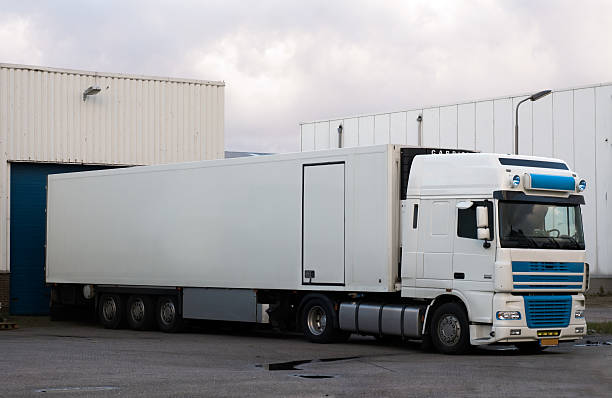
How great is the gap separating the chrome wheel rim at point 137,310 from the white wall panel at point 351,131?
3298 centimetres

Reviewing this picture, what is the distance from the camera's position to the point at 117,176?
26188 millimetres

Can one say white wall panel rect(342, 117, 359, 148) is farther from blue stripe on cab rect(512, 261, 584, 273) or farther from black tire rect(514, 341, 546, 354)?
blue stripe on cab rect(512, 261, 584, 273)

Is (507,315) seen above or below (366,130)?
below

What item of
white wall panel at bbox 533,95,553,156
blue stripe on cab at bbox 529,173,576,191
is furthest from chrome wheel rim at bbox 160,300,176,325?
white wall panel at bbox 533,95,553,156

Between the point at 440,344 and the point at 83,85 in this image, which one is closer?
the point at 440,344

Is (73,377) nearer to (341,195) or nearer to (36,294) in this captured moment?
(341,195)

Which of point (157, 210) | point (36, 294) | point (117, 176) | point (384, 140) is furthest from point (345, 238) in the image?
point (384, 140)

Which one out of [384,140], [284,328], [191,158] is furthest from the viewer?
[384,140]

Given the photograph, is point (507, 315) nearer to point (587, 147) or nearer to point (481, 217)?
point (481, 217)

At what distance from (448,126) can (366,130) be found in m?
6.09

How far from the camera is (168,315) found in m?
24.5

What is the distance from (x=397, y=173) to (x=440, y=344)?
3.05 m

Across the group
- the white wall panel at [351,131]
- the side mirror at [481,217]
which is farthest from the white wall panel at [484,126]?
the side mirror at [481,217]

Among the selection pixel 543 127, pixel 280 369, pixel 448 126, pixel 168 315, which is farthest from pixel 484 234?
pixel 448 126
